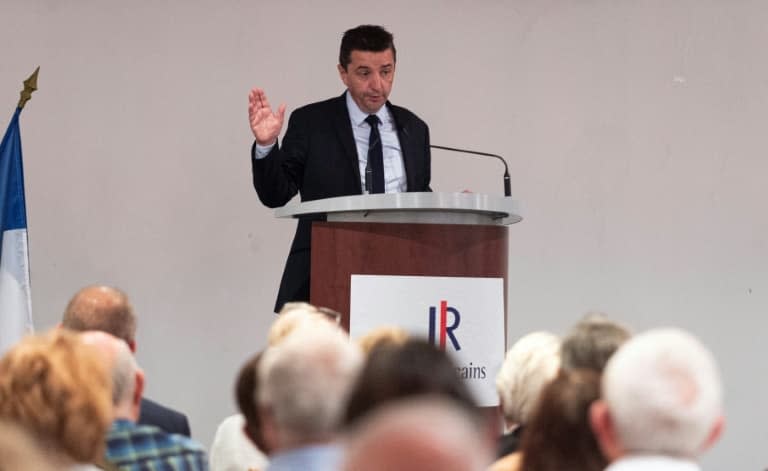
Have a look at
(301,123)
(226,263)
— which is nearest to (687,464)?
(301,123)

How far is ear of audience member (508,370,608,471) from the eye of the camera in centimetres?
208

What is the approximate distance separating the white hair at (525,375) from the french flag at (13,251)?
2915 millimetres

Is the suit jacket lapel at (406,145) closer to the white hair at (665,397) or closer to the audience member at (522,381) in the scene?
the audience member at (522,381)

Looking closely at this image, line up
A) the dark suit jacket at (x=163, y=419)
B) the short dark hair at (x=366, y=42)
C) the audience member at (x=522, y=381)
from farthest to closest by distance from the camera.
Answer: the short dark hair at (x=366, y=42), the dark suit jacket at (x=163, y=419), the audience member at (x=522, y=381)

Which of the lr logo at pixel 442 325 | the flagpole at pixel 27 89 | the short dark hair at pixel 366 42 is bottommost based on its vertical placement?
the lr logo at pixel 442 325

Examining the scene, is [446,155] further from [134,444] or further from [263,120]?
[134,444]

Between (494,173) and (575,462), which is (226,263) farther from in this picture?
(575,462)

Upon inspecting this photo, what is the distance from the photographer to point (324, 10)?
688 cm

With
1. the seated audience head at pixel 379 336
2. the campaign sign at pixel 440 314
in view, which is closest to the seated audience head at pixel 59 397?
the seated audience head at pixel 379 336

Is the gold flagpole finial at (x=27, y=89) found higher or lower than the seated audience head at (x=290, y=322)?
higher

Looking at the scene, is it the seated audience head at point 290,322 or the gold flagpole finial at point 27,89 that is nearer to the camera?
the seated audience head at point 290,322

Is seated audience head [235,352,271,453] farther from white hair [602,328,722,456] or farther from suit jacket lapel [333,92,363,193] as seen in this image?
suit jacket lapel [333,92,363,193]

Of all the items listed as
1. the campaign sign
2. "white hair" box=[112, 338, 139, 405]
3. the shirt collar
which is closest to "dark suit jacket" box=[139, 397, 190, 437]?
"white hair" box=[112, 338, 139, 405]

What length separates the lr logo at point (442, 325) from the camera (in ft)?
12.5
